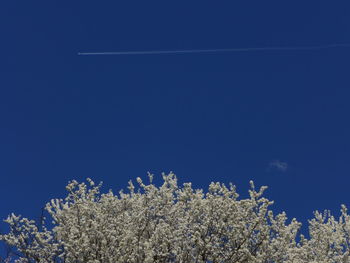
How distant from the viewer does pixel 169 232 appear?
59.9ft

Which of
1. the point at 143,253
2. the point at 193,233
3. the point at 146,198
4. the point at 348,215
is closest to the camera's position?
the point at 143,253

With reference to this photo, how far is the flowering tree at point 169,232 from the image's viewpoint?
18.0 meters

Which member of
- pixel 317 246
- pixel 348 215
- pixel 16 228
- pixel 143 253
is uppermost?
pixel 348 215

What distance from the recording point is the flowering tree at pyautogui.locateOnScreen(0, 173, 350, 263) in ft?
59.2

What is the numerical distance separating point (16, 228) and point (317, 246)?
14.4m

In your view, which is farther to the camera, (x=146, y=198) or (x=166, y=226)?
(x=146, y=198)

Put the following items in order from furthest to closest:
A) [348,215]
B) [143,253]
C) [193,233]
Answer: [348,215], [193,233], [143,253]

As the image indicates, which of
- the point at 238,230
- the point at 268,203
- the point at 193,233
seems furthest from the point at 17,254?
the point at 268,203

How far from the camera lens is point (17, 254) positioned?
19516 millimetres

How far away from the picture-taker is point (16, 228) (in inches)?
778

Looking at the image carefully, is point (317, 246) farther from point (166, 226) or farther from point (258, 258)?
point (166, 226)

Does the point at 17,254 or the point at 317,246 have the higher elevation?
the point at 317,246

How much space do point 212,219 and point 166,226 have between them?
2061 mm

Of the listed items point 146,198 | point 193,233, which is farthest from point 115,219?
point 193,233
